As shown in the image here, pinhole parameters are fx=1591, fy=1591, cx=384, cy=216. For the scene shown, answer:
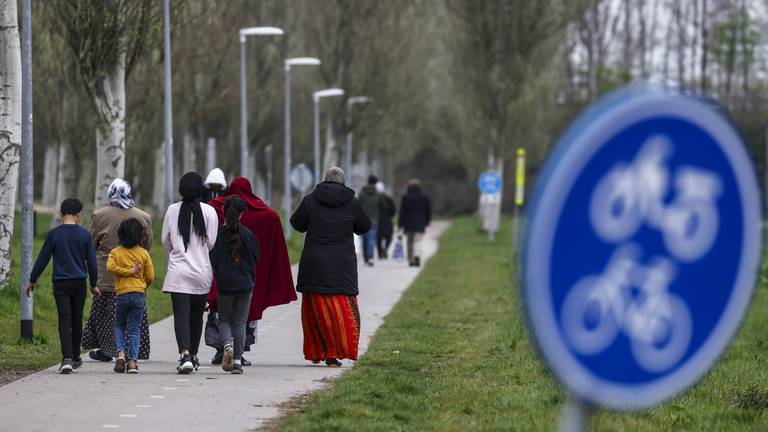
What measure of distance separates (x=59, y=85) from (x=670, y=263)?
1563 inches

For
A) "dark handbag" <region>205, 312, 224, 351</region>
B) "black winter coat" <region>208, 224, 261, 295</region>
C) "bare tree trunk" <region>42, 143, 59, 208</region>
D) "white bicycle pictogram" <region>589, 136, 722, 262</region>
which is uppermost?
"white bicycle pictogram" <region>589, 136, 722, 262</region>

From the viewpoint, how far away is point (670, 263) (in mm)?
2984

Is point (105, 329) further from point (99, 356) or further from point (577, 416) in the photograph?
point (577, 416)

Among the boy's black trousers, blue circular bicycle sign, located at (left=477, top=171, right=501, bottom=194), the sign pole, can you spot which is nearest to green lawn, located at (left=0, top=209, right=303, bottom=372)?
the boy's black trousers

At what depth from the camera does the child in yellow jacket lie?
12.1 m

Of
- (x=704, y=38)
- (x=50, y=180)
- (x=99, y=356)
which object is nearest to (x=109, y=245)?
(x=99, y=356)

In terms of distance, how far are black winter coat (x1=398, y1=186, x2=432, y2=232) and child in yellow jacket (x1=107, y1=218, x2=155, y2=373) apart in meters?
19.2

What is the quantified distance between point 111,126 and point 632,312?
24.0 metres

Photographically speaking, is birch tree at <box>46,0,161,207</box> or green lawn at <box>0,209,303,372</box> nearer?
green lawn at <box>0,209,303,372</box>

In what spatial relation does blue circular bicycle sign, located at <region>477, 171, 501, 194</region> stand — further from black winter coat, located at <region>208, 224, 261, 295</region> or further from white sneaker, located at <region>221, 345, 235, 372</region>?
white sneaker, located at <region>221, 345, 235, 372</region>

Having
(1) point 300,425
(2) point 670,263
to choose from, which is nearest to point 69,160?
(1) point 300,425

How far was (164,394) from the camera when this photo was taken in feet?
34.9

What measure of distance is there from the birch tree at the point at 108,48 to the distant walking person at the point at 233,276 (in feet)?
42.8

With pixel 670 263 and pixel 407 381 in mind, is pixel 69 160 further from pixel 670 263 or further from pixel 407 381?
pixel 670 263
